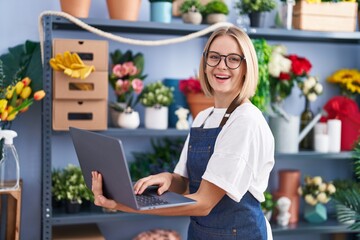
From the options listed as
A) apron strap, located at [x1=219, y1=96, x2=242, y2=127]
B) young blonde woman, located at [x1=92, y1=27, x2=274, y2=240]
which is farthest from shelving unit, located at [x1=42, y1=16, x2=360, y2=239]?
apron strap, located at [x1=219, y1=96, x2=242, y2=127]


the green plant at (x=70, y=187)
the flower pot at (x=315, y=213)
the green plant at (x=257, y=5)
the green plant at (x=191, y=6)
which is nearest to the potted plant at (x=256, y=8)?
the green plant at (x=257, y=5)

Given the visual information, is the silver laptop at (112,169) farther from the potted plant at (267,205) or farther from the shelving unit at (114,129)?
the potted plant at (267,205)

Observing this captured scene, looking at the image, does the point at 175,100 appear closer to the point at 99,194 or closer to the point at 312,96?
the point at 312,96

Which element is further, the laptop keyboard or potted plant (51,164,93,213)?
potted plant (51,164,93,213)

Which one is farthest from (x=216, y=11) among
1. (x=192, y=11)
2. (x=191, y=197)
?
(x=191, y=197)

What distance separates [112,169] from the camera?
131 centimetres

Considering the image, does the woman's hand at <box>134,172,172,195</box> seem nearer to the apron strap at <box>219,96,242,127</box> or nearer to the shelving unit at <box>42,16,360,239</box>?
the apron strap at <box>219,96,242,127</box>

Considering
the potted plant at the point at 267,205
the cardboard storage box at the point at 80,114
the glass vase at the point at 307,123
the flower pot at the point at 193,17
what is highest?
the flower pot at the point at 193,17

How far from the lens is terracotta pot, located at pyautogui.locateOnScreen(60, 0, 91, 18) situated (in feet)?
8.39

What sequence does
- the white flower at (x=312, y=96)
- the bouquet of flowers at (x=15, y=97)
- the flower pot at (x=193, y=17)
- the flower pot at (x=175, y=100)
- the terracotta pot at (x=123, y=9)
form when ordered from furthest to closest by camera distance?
the white flower at (x=312, y=96) < the flower pot at (x=175, y=100) < the flower pot at (x=193, y=17) < the terracotta pot at (x=123, y=9) < the bouquet of flowers at (x=15, y=97)

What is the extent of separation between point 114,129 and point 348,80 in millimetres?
1412

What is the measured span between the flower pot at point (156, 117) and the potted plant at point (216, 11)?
53 cm

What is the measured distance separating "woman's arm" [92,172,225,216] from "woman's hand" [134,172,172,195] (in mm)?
112

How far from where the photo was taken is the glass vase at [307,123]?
3100 millimetres
